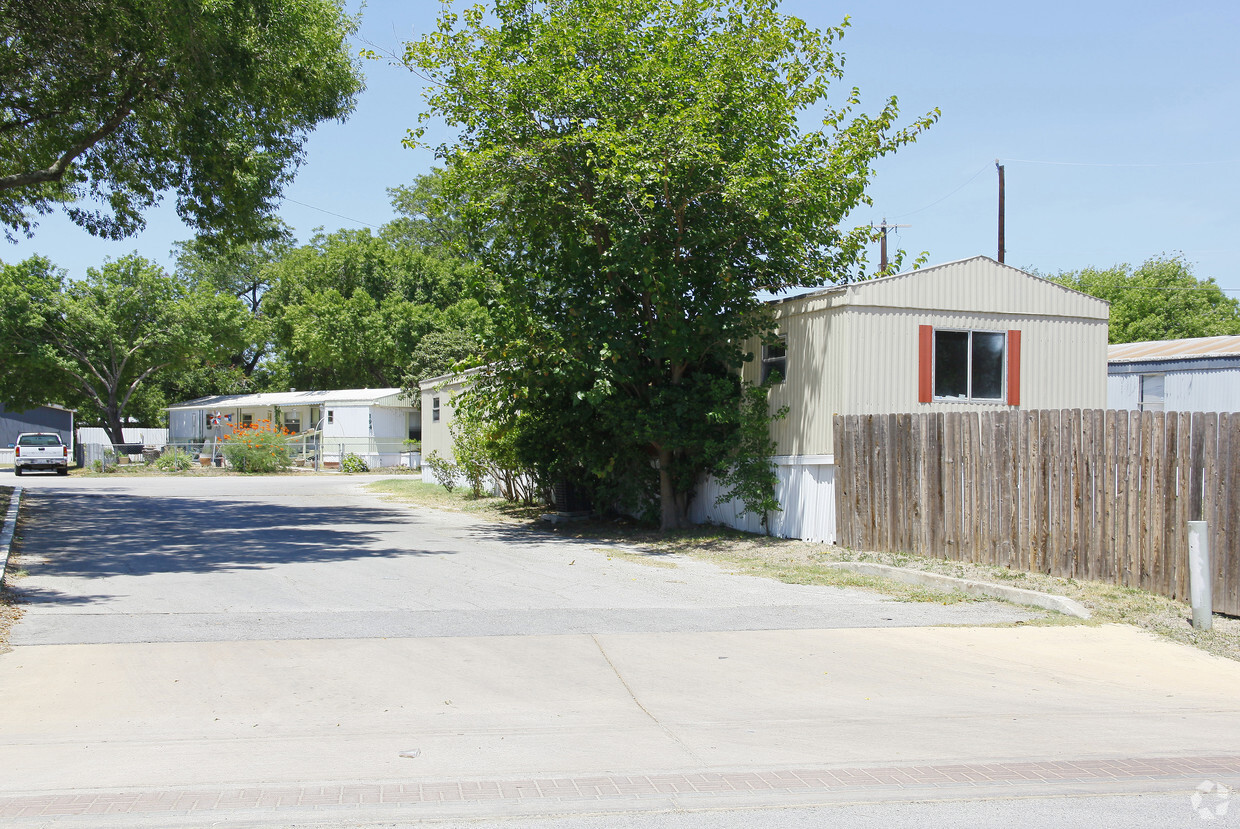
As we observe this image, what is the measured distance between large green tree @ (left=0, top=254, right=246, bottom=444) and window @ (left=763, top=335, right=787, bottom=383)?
36.4 meters

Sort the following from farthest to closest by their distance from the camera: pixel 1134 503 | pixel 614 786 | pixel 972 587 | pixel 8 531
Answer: pixel 8 531 → pixel 972 587 → pixel 1134 503 → pixel 614 786

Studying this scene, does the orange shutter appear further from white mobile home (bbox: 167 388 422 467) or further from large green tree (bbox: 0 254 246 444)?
large green tree (bbox: 0 254 246 444)

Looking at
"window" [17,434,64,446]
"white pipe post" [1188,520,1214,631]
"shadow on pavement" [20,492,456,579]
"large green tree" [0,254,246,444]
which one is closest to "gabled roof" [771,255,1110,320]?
"white pipe post" [1188,520,1214,631]

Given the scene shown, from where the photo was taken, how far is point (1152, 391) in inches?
873

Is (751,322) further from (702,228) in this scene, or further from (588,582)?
(588,582)

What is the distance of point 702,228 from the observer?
1538 centimetres

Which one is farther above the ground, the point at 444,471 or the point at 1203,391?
the point at 1203,391

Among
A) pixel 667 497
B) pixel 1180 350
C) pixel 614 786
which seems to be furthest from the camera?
pixel 1180 350

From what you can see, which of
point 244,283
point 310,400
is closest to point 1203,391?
point 310,400

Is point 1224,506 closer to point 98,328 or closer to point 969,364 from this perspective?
point 969,364

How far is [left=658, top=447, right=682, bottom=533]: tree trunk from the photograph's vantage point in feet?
56.7

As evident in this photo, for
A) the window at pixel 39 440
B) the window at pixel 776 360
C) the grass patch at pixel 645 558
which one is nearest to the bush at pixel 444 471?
the grass patch at pixel 645 558

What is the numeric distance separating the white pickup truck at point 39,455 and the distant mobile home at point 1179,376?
35.7 m

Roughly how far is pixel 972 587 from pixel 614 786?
6.84 m
